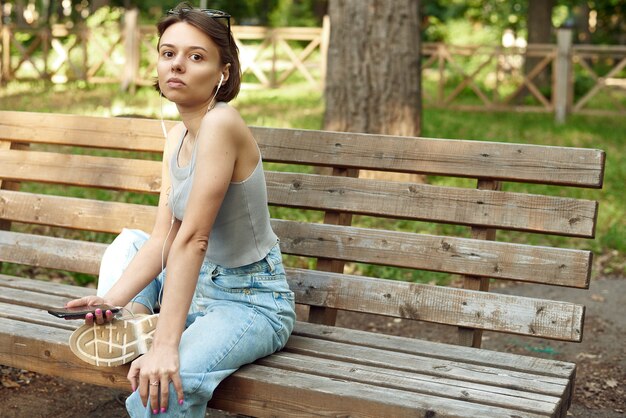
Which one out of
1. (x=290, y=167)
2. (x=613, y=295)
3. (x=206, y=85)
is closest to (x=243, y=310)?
(x=206, y=85)

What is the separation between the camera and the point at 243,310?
277 cm

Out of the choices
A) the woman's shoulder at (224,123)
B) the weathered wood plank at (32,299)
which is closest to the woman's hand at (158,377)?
→ the woman's shoulder at (224,123)

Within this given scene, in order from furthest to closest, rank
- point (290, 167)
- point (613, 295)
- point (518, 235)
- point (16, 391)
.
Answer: point (290, 167) → point (518, 235) → point (613, 295) → point (16, 391)

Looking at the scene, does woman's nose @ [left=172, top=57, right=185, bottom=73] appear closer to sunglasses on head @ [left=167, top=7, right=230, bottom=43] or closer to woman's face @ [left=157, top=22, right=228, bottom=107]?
woman's face @ [left=157, top=22, right=228, bottom=107]

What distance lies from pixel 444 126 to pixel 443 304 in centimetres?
819

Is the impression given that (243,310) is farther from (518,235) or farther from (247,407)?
(518,235)

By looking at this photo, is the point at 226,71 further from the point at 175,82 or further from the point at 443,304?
the point at 443,304

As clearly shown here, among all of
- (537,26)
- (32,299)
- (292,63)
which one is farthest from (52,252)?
(537,26)

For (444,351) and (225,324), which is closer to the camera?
(225,324)

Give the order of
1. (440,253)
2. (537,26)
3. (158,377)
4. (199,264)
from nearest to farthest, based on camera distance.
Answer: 1. (158,377)
2. (199,264)
3. (440,253)
4. (537,26)

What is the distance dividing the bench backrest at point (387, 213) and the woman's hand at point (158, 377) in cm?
102

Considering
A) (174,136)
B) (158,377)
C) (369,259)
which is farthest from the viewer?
(369,259)

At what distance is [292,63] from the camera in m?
16.6

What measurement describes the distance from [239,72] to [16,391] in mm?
2012
